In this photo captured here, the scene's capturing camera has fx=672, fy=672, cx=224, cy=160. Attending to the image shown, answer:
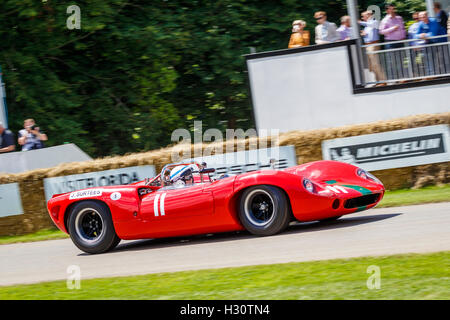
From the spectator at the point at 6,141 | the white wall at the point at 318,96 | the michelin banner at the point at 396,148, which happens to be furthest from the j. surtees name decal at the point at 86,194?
the white wall at the point at 318,96

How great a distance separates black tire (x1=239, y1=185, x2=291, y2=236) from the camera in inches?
287

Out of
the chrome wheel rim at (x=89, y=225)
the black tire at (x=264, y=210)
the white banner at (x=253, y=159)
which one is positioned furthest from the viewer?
the white banner at (x=253, y=159)

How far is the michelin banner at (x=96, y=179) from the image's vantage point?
38.0ft

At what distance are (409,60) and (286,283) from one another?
28.6ft

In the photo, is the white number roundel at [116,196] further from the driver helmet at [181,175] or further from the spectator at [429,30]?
the spectator at [429,30]

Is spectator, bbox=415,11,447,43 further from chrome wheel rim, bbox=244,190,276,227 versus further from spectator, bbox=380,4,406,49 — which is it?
chrome wheel rim, bbox=244,190,276,227

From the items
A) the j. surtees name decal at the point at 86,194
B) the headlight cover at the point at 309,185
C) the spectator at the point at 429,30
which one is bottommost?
the headlight cover at the point at 309,185

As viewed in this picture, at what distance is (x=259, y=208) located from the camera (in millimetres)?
7504

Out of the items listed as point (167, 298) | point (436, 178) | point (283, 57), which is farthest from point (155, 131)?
point (167, 298)

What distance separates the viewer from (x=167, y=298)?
17.1 feet

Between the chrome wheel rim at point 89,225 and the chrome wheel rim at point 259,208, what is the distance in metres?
1.94

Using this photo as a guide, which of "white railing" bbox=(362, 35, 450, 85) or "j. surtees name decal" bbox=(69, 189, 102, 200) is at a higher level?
"white railing" bbox=(362, 35, 450, 85)

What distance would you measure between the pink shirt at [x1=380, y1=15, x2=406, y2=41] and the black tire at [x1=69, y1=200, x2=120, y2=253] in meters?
7.35

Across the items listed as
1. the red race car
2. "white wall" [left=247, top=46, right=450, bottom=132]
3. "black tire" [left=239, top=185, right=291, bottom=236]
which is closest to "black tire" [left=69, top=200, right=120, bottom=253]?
the red race car
